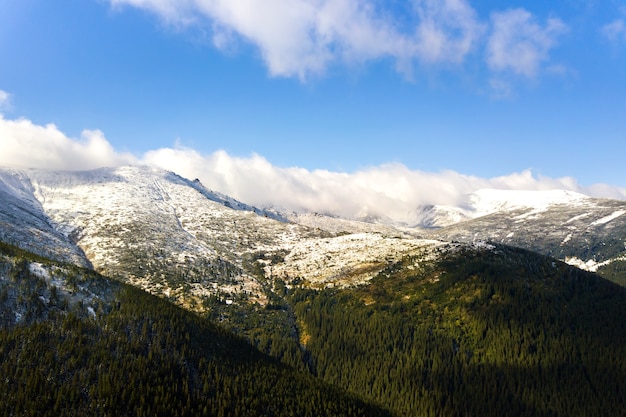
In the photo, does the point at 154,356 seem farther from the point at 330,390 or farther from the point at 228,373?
the point at 330,390

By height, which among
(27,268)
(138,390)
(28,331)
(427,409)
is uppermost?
(27,268)

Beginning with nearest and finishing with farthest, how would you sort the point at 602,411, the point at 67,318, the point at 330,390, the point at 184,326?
the point at 67,318, the point at 184,326, the point at 330,390, the point at 602,411

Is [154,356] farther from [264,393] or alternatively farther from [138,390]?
[264,393]

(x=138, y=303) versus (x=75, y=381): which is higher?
(x=138, y=303)

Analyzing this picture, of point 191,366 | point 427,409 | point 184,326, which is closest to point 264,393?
point 191,366

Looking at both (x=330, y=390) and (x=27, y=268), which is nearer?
(x=27, y=268)

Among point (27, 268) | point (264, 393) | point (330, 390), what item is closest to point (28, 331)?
point (27, 268)

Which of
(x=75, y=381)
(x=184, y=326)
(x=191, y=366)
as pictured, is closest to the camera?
(x=75, y=381)

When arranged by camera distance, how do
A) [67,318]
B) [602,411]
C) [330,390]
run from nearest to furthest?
[67,318] < [330,390] < [602,411]

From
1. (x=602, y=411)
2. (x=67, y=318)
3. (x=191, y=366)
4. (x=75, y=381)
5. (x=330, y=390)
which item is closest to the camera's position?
(x=75, y=381)
